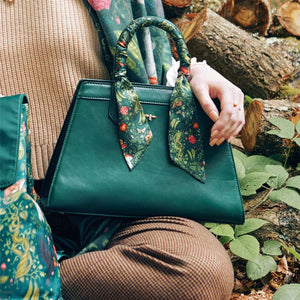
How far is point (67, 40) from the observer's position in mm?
943

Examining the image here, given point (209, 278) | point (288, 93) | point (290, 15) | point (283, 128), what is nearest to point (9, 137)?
point (209, 278)

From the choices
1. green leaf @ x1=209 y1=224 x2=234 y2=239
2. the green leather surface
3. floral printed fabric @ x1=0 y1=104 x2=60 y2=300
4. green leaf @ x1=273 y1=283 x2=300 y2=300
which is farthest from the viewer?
green leaf @ x1=209 y1=224 x2=234 y2=239

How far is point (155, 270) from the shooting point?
78cm


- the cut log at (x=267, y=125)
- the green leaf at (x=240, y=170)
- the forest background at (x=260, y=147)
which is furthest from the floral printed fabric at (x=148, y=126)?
the cut log at (x=267, y=125)

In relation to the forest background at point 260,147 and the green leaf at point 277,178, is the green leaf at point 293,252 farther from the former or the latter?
the green leaf at point 277,178

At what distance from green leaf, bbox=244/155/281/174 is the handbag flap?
956 mm

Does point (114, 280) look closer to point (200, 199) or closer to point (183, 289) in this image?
point (183, 289)

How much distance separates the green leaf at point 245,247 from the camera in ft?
3.58

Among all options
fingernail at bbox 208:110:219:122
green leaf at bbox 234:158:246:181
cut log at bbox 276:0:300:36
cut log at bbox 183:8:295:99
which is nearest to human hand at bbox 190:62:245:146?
fingernail at bbox 208:110:219:122

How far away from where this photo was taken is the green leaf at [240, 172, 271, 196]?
128 centimetres

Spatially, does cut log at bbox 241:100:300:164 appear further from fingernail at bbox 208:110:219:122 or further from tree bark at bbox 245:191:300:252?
fingernail at bbox 208:110:219:122

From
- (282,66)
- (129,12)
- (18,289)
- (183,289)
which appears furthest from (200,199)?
(282,66)

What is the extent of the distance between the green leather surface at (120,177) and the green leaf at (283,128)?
24.6 inches

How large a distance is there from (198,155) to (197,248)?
0.22 m
